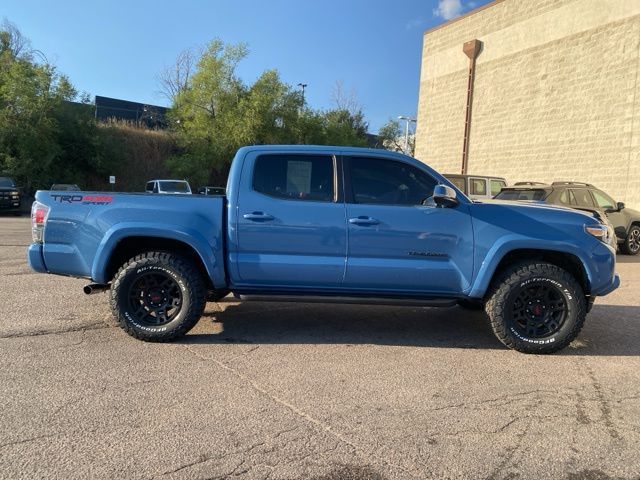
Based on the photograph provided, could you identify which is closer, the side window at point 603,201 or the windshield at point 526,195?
the windshield at point 526,195

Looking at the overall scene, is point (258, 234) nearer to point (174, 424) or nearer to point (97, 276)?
point (97, 276)

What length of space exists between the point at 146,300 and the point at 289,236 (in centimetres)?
160

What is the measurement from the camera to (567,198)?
1251cm

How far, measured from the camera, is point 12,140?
2692cm

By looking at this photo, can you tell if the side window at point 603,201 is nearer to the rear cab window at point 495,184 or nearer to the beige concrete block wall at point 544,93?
the rear cab window at point 495,184

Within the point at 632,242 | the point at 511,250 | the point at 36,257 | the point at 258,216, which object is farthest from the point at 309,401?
the point at 632,242

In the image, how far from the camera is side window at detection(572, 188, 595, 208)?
1256 cm

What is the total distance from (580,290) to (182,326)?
3.98m

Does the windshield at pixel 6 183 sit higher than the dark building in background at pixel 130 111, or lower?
lower

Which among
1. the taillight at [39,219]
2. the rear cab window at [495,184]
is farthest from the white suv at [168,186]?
the taillight at [39,219]

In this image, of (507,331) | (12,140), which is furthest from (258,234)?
(12,140)

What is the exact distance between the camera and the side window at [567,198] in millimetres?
12398

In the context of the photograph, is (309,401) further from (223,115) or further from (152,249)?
(223,115)

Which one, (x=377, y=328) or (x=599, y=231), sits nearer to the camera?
(x=599, y=231)
